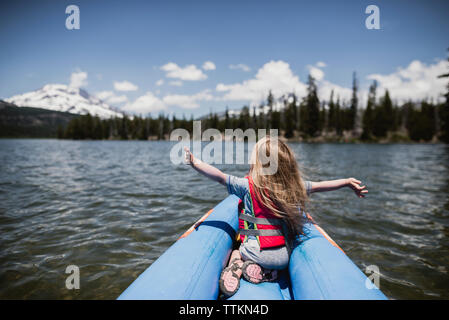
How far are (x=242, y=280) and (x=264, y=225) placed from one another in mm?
756

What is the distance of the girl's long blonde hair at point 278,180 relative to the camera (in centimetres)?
277

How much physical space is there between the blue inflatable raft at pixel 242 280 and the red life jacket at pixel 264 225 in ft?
1.25

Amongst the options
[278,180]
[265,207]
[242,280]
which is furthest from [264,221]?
[242,280]

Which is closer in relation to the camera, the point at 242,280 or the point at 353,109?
the point at 242,280

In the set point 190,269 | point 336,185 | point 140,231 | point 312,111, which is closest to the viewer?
point 190,269

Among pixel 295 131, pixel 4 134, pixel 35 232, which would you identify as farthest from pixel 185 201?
pixel 4 134

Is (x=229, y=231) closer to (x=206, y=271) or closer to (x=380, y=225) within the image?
(x=206, y=271)

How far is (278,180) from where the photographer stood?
9.20ft

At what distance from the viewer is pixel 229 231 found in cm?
368

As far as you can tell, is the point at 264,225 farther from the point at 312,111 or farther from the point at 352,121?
the point at 352,121

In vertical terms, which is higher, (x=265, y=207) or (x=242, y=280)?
(x=265, y=207)

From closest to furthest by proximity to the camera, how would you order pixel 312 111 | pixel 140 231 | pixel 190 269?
pixel 190 269
pixel 140 231
pixel 312 111

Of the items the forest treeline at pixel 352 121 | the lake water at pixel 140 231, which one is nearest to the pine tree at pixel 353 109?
the forest treeline at pixel 352 121
